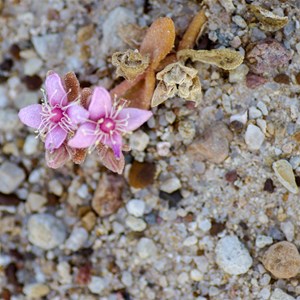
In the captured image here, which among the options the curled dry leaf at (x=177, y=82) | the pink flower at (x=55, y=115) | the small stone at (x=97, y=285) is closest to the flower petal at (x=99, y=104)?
the pink flower at (x=55, y=115)

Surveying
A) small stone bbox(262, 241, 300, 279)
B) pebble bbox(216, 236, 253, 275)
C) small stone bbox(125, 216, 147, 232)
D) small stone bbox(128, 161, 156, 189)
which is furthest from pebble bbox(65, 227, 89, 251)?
small stone bbox(262, 241, 300, 279)

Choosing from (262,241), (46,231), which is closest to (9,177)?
(46,231)

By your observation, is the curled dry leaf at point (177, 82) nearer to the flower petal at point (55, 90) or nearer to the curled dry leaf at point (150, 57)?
the curled dry leaf at point (150, 57)

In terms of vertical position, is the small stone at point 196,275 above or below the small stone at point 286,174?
below

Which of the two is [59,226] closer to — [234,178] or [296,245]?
[234,178]

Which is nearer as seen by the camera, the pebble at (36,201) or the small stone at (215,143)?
the small stone at (215,143)

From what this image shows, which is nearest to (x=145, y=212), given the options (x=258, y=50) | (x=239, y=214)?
(x=239, y=214)

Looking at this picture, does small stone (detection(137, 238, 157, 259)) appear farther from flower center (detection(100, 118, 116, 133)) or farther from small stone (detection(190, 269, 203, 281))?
flower center (detection(100, 118, 116, 133))
